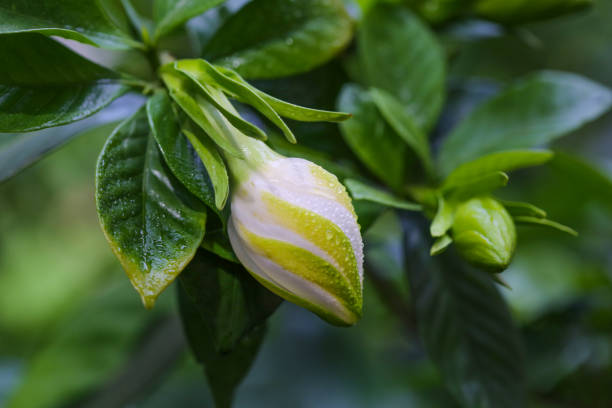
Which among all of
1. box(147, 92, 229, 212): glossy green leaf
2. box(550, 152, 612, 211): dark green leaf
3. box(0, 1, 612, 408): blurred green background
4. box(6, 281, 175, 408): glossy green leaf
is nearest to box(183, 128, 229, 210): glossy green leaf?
box(147, 92, 229, 212): glossy green leaf

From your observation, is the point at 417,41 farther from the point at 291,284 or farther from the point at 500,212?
the point at 291,284

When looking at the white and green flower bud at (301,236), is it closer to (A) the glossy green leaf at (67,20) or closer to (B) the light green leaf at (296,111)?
(B) the light green leaf at (296,111)

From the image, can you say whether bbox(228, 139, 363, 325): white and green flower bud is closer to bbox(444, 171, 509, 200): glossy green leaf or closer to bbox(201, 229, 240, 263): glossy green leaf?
bbox(201, 229, 240, 263): glossy green leaf

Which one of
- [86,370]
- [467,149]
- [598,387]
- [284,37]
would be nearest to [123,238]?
[284,37]

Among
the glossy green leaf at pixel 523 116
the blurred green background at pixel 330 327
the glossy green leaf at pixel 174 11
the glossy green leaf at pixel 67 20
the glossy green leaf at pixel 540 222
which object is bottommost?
the blurred green background at pixel 330 327

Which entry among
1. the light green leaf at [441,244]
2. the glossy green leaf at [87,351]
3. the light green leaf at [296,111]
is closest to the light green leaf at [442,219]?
the light green leaf at [441,244]

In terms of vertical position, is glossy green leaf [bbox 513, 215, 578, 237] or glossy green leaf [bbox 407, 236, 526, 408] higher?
glossy green leaf [bbox 513, 215, 578, 237]
